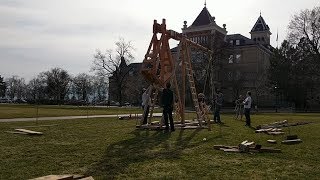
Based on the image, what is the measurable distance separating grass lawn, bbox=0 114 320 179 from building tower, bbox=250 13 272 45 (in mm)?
113685

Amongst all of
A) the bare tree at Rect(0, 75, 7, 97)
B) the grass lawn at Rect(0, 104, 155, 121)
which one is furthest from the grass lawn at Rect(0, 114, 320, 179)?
the bare tree at Rect(0, 75, 7, 97)

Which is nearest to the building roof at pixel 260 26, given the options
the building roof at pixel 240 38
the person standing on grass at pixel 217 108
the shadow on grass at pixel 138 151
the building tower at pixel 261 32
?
the building tower at pixel 261 32

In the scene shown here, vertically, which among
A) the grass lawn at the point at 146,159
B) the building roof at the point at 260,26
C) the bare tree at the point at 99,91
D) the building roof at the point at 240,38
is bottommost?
the grass lawn at the point at 146,159

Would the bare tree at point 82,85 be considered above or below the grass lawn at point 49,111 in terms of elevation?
above

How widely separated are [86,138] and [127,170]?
21.1ft

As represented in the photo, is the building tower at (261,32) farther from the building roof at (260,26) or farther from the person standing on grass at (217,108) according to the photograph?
the person standing on grass at (217,108)

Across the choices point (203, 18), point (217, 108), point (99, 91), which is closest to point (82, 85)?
point (99, 91)

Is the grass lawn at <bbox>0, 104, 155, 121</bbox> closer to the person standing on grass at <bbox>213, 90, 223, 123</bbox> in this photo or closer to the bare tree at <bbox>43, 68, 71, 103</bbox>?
the person standing on grass at <bbox>213, 90, 223, 123</bbox>

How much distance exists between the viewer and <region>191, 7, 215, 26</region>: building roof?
101625 millimetres

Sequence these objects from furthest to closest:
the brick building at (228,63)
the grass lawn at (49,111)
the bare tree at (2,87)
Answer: the bare tree at (2,87)
the brick building at (228,63)
the grass lawn at (49,111)

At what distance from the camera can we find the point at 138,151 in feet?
40.6

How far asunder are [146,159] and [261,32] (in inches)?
4752

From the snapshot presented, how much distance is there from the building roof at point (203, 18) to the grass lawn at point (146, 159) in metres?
87.9

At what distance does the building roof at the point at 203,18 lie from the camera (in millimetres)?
101625
